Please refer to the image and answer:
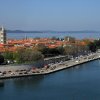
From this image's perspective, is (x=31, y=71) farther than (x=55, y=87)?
Yes

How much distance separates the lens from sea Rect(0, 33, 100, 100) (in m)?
8.12

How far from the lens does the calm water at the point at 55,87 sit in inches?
320

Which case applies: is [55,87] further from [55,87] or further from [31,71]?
[31,71]

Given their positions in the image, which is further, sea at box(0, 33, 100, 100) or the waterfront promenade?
the waterfront promenade

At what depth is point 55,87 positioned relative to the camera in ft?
30.3

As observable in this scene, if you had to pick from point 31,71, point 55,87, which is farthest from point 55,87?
point 31,71

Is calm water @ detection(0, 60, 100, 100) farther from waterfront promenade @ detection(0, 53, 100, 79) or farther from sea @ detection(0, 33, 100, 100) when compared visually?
waterfront promenade @ detection(0, 53, 100, 79)

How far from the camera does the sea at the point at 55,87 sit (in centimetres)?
812

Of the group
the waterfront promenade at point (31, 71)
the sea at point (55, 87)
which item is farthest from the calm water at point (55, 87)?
the waterfront promenade at point (31, 71)

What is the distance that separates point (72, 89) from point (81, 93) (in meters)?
0.57

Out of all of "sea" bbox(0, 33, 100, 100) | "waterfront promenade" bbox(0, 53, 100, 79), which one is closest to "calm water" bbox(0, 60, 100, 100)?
"sea" bbox(0, 33, 100, 100)

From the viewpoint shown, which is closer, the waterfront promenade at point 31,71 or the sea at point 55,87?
the sea at point 55,87

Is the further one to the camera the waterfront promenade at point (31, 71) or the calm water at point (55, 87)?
the waterfront promenade at point (31, 71)

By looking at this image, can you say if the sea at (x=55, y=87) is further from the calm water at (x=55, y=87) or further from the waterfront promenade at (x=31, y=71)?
the waterfront promenade at (x=31, y=71)
